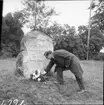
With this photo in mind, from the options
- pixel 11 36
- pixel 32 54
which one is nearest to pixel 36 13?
pixel 11 36

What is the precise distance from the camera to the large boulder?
481 centimetres

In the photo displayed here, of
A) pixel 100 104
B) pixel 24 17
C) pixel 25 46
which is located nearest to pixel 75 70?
pixel 100 104

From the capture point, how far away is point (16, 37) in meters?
16.7

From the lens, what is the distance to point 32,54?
4.95m

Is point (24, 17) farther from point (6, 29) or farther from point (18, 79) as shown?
point (18, 79)

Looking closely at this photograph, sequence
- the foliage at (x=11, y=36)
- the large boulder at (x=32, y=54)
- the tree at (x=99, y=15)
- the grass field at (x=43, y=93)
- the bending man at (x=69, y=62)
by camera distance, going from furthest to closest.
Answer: the foliage at (x=11, y=36) < the tree at (x=99, y=15) < the large boulder at (x=32, y=54) < the bending man at (x=69, y=62) < the grass field at (x=43, y=93)

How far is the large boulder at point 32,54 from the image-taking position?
481 centimetres

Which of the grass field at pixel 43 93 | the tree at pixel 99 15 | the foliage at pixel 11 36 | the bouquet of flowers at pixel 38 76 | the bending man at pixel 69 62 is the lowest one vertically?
the grass field at pixel 43 93

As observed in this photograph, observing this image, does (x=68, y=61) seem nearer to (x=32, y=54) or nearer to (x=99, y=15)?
(x=32, y=54)

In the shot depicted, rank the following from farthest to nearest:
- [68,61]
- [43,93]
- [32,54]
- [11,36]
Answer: [11,36] < [32,54] < [68,61] < [43,93]

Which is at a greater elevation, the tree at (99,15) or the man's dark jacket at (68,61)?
the tree at (99,15)

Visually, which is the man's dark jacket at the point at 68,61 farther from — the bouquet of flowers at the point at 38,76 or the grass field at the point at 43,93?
the bouquet of flowers at the point at 38,76

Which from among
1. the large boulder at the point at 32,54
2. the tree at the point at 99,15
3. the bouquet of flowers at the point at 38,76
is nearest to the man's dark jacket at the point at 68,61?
the bouquet of flowers at the point at 38,76

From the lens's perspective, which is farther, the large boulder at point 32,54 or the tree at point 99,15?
the tree at point 99,15
